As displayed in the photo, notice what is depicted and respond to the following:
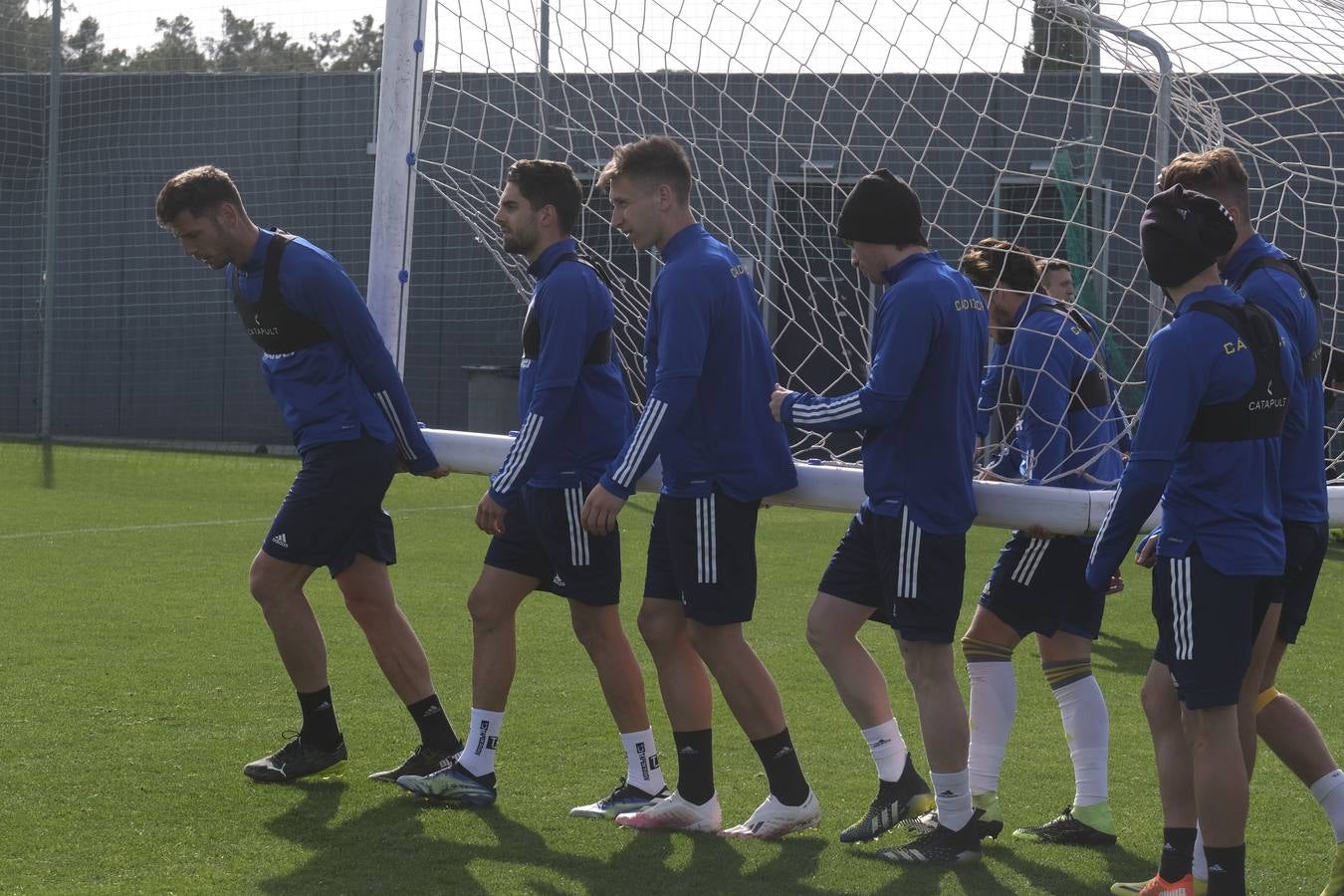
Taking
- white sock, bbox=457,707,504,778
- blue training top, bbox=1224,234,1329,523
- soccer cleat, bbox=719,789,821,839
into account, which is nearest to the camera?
blue training top, bbox=1224,234,1329,523

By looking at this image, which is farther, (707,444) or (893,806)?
(893,806)

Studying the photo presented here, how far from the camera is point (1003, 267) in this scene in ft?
16.6

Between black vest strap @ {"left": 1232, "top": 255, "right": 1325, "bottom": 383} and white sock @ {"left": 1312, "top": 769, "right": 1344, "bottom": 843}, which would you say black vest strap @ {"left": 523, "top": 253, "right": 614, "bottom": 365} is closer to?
black vest strap @ {"left": 1232, "top": 255, "right": 1325, "bottom": 383}

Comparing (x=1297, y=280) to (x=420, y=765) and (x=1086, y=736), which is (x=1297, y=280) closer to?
(x=1086, y=736)

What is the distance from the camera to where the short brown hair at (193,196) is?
15.9ft

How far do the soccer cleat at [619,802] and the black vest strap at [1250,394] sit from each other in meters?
2.01

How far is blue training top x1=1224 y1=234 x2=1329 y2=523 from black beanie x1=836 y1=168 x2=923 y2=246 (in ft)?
2.69

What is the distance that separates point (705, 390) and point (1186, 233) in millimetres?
1397

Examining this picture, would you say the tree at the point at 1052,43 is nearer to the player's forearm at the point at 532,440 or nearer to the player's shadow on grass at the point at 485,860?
the player's forearm at the point at 532,440

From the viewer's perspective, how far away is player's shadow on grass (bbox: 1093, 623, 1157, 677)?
7355 millimetres

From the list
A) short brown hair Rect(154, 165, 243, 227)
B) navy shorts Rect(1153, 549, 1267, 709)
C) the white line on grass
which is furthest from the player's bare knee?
the white line on grass

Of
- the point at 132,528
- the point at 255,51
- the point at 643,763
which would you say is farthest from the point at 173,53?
the point at 643,763

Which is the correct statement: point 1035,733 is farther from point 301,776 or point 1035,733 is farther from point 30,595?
point 30,595

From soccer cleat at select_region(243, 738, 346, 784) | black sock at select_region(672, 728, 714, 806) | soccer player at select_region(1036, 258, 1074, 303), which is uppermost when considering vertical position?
soccer player at select_region(1036, 258, 1074, 303)
